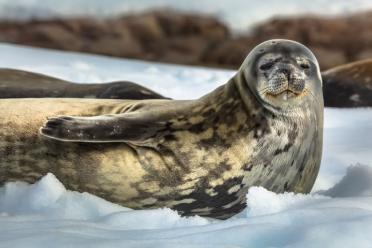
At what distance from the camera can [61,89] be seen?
4.86m

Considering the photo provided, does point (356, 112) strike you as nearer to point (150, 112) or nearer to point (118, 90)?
point (118, 90)

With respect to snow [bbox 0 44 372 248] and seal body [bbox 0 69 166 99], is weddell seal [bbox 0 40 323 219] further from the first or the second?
seal body [bbox 0 69 166 99]

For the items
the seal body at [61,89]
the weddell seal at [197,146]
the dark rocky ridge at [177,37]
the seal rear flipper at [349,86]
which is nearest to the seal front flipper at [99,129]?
the weddell seal at [197,146]

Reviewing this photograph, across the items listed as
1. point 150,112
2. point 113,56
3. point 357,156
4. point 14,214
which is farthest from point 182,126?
point 113,56

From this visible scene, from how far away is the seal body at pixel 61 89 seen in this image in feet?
15.3

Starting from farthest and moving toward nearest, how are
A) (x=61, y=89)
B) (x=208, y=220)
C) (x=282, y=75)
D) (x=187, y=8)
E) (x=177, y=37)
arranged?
(x=187, y=8) → (x=177, y=37) → (x=61, y=89) → (x=282, y=75) → (x=208, y=220)

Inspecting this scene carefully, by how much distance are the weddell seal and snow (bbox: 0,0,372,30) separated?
580 centimetres

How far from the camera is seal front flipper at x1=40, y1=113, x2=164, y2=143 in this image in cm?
286

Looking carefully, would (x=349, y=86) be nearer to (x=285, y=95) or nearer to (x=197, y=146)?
(x=285, y=95)

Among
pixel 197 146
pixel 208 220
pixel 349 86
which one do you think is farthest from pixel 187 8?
pixel 208 220

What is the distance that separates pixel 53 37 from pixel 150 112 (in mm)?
5855

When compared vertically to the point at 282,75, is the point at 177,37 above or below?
above

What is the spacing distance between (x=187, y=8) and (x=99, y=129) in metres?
6.10

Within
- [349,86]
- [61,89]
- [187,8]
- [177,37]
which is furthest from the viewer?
[187,8]
